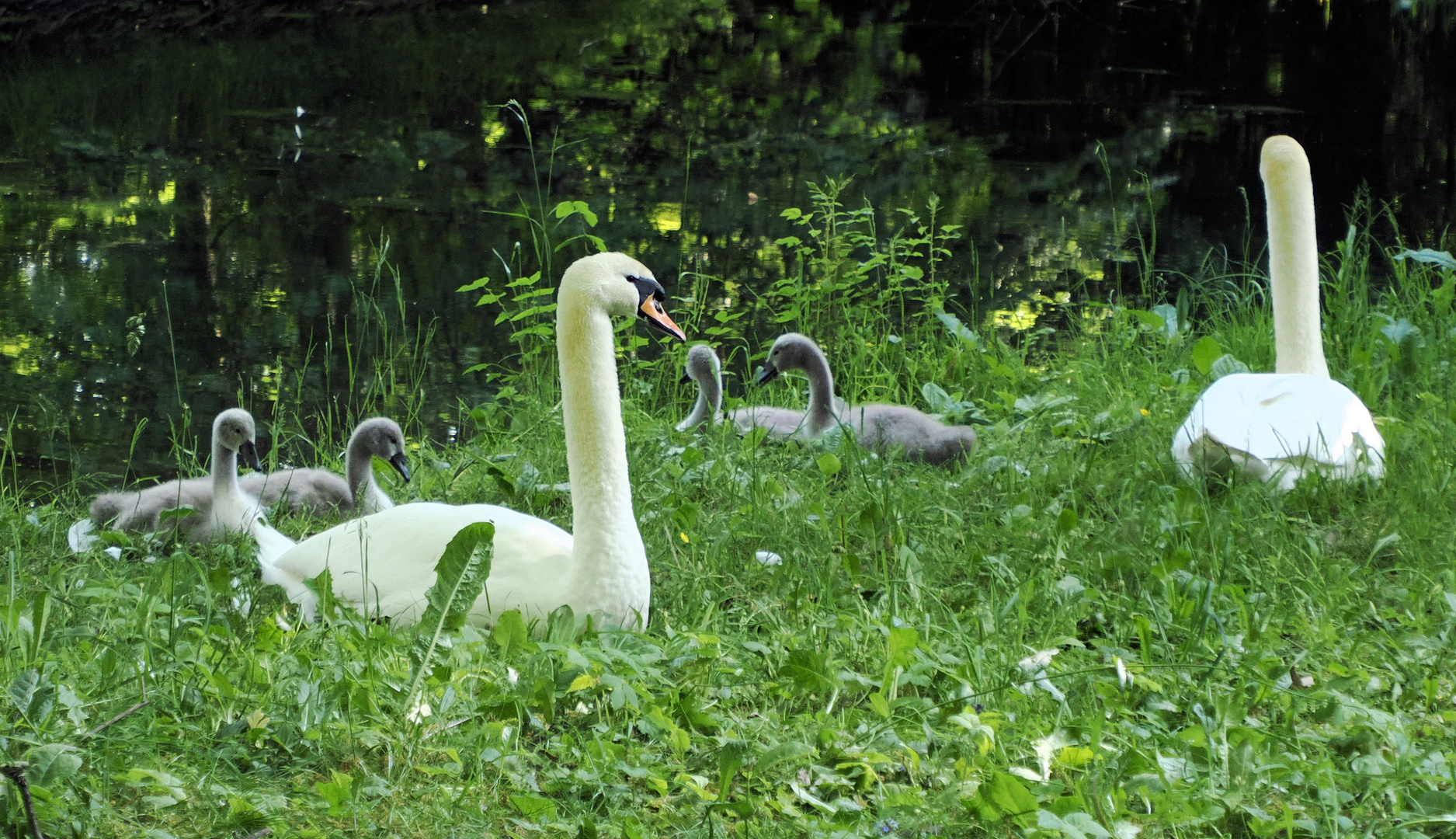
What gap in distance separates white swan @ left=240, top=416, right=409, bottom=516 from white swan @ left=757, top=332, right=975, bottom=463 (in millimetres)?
1599

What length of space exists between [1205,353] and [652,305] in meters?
2.72

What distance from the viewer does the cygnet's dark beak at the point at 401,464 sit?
4.94 meters

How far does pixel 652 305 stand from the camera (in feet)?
11.3

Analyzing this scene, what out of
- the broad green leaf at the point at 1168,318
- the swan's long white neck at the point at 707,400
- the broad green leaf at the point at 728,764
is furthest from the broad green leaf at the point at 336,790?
the broad green leaf at the point at 1168,318

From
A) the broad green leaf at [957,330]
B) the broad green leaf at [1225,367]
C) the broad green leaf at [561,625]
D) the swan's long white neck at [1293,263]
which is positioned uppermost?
the swan's long white neck at [1293,263]

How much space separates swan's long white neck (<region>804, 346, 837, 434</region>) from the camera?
523 cm

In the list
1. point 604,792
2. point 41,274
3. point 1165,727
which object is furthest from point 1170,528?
point 41,274

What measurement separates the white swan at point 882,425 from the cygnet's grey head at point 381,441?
1573mm

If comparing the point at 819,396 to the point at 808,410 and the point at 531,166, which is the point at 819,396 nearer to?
the point at 808,410

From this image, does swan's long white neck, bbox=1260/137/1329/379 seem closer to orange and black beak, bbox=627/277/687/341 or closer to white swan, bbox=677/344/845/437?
white swan, bbox=677/344/845/437

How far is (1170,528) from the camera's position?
3.57 meters

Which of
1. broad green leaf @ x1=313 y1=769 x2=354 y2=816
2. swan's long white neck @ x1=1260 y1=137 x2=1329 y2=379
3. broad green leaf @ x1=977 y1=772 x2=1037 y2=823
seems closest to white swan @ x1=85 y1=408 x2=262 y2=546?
broad green leaf @ x1=313 y1=769 x2=354 y2=816

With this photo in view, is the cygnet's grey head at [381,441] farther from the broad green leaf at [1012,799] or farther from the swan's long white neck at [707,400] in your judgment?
the broad green leaf at [1012,799]

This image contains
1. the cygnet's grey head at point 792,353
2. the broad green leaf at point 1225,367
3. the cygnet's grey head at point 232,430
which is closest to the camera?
the cygnet's grey head at point 232,430
